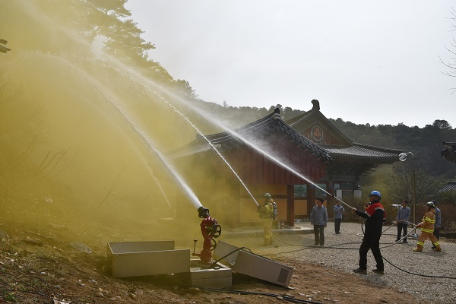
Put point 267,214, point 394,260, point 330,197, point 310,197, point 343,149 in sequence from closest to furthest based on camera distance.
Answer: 1. point 394,260
2. point 267,214
3. point 310,197
4. point 330,197
5. point 343,149

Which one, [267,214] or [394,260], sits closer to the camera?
[394,260]

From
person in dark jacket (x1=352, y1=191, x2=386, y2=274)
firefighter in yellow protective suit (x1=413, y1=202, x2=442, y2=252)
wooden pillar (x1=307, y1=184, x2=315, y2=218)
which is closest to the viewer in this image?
person in dark jacket (x1=352, y1=191, x2=386, y2=274)

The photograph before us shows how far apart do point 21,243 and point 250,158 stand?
12.0 meters

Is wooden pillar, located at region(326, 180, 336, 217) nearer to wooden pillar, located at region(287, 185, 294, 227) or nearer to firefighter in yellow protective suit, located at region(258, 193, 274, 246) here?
wooden pillar, located at region(287, 185, 294, 227)

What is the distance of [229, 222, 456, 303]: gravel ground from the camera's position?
8757 mm

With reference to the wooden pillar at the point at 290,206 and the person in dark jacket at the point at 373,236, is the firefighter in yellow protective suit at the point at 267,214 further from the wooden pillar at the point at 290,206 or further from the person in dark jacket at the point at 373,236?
the wooden pillar at the point at 290,206

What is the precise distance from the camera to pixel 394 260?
12.4 meters

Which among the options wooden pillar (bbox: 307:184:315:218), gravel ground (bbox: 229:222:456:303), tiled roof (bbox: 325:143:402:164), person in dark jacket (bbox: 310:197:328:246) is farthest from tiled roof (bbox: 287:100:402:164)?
person in dark jacket (bbox: 310:197:328:246)

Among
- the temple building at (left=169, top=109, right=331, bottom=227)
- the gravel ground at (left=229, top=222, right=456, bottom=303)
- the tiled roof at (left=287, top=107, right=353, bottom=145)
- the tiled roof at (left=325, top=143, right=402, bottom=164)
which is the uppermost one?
the tiled roof at (left=287, top=107, right=353, bottom=145)

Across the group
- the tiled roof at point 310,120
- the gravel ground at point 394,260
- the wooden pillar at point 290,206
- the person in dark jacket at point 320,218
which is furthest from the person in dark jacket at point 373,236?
the tiled roof at point 310,120

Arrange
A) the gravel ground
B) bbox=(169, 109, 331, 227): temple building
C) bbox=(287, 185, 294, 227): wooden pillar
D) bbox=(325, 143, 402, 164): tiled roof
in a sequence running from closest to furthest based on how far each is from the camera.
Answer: the gravel ground < bbox=(169, 109, 331, 227): temple building < bbox=(287, 185, 294, 227): wooden pillar < bbox=(325, 143, 402, 164): tiled roof

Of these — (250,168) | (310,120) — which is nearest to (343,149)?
(310,120)

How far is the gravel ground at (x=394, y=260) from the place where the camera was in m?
8.76

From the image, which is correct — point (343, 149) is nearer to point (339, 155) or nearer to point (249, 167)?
point (339, 155)
